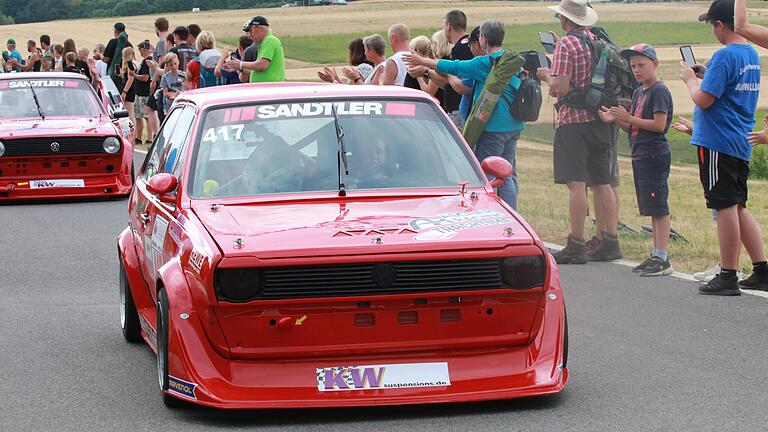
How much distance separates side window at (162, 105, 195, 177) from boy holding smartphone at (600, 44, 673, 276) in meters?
4.02

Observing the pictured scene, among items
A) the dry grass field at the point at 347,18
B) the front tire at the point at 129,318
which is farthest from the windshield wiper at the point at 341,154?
the dry grass field at the point at 347,18

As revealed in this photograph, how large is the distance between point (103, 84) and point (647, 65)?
11.9 m

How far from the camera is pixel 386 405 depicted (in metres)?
6.18

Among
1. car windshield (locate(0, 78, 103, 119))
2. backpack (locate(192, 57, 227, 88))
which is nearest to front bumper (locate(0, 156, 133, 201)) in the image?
car windshield (locate(0, 78, 103, 119))

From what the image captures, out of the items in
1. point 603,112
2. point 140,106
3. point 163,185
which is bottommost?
point 140,106

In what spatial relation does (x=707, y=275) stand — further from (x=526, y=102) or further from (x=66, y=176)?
(x=66, y=176)

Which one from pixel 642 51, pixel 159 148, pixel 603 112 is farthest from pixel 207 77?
pixel 159 148

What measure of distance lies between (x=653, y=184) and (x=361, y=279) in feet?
17.1

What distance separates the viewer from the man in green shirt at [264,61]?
57.9 feet

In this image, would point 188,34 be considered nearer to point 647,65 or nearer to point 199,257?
point 647,65

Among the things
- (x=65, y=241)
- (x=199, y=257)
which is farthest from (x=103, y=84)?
(x=199, y=257)

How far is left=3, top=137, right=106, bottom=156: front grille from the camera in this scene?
1631 centimetres

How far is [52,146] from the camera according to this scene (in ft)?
53.9

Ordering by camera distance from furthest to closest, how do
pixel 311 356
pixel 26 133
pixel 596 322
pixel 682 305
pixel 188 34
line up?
pixel 188 34 → pixel 26 133 → pixel 682 305 → pixel 596 322 → pixel 311 356
